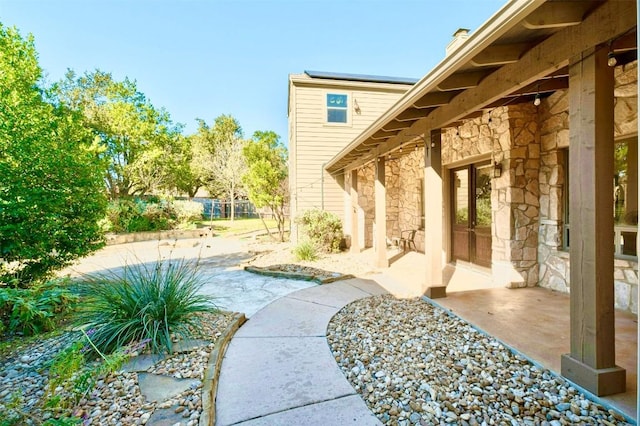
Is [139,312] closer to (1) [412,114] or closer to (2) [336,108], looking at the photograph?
(1) [412,114]

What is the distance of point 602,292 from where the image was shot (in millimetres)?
2084

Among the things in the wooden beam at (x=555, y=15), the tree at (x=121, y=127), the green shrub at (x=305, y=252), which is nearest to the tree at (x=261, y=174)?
the green shrub at (x=305, y=252)

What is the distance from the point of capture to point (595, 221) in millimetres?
2080

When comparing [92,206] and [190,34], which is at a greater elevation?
[190,34]

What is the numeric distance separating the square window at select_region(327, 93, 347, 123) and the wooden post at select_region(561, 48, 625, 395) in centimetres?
874

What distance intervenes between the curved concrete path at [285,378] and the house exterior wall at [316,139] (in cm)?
647

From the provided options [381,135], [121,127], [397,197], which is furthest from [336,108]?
[121,127]

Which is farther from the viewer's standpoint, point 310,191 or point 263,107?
point 263,107

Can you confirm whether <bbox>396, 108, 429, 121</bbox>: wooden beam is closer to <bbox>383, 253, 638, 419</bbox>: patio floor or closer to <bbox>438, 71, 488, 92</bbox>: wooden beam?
<bbox>438, 71, 488, 92</bbox>: wooden beam

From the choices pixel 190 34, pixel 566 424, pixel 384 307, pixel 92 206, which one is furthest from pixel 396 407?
pixel 190 34

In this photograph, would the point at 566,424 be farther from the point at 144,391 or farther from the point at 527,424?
the point at 144,391

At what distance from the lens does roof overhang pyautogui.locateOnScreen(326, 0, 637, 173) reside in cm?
201

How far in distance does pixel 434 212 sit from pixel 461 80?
1832mm

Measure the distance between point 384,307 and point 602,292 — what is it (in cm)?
245
